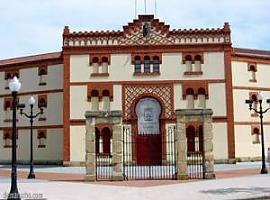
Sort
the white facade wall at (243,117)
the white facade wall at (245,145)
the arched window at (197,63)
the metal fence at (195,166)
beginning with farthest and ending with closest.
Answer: the white facade wall at (243,117) → the white facade wall at (245,145) → the arched window at (197,63) → the metal fence at (195,166)

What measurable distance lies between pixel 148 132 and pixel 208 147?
51.4 ft

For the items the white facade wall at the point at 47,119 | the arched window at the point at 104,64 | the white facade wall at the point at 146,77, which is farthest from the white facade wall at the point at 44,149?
the arched window at the point at 104,64

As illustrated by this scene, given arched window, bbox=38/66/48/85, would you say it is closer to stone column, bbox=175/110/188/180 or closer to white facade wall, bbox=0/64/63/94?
white facade wall, bbox=0/64/63/94

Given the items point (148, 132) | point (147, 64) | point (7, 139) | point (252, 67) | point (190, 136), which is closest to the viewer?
point (190, 136)

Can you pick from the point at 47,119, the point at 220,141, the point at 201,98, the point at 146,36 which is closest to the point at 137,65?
the point at 146,36

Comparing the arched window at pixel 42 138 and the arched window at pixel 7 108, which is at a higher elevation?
the arched window at pixel 7 108

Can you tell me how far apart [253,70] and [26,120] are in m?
20.6

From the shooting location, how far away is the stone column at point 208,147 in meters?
22.7

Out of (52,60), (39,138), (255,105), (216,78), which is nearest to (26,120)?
(39,138)

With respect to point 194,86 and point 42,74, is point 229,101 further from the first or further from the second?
point 42,74

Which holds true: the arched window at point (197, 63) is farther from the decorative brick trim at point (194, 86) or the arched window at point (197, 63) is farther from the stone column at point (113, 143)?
the stone column at point (113, 143)

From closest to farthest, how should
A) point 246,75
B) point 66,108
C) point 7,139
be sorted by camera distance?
point 66,108, point 246,75, point 7,139

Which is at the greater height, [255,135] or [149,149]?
[255,135]

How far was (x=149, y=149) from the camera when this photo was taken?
38000 millimetres
